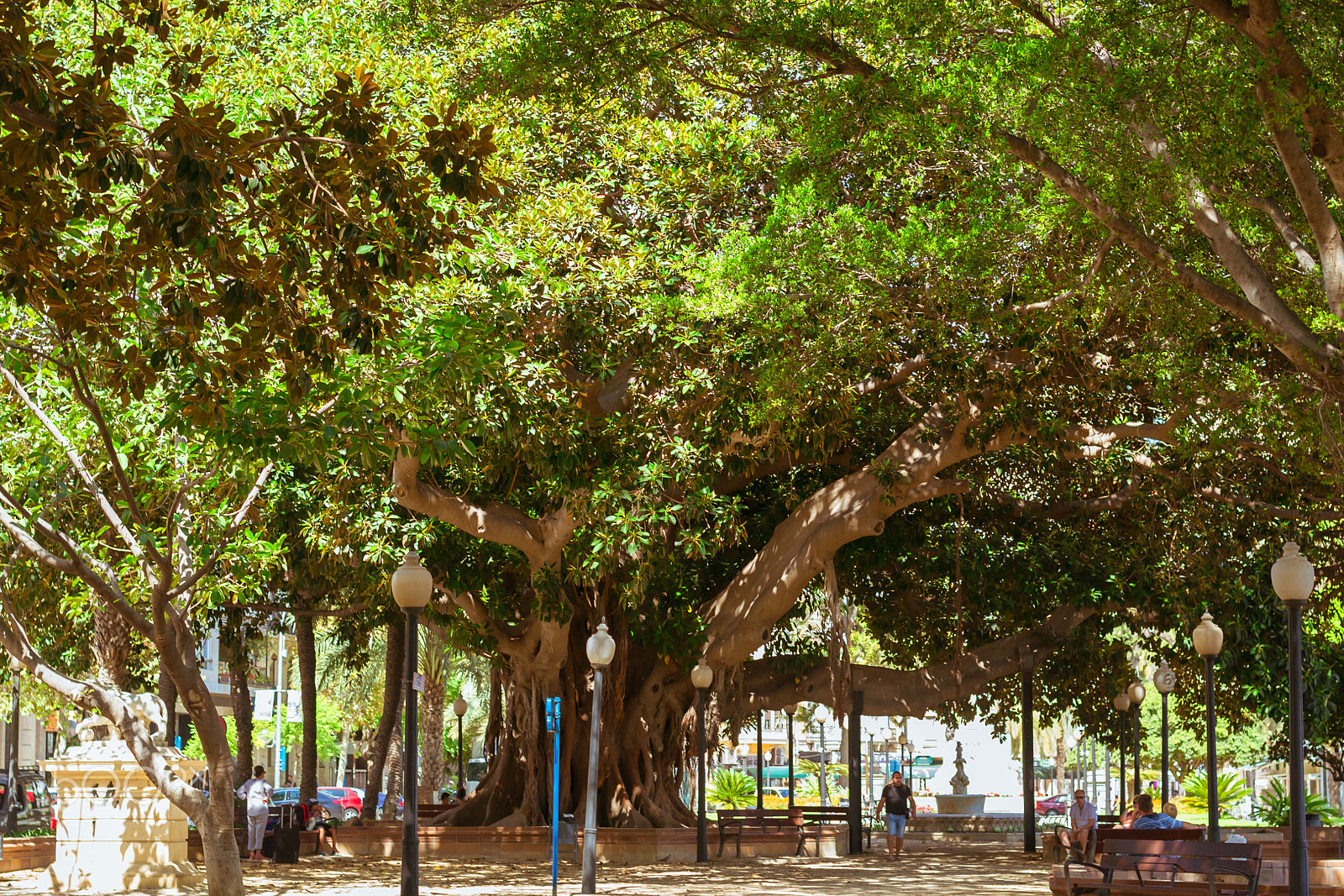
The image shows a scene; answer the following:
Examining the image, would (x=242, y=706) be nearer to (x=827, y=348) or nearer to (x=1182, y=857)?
(x=827, y=348)

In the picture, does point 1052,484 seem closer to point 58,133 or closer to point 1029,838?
point 1029,838

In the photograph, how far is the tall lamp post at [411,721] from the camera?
11.1m

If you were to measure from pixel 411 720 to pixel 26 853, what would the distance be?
8.37 m

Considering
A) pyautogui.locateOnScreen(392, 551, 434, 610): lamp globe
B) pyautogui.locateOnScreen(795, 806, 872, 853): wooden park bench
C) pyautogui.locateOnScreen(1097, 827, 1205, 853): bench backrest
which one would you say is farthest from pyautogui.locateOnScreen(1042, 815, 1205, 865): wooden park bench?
pyautogui.locateOnScreen(795, 806, 872, 853): wooden park bench

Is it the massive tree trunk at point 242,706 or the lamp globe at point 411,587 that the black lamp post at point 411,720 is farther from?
the massive tree trunk at point 242,706

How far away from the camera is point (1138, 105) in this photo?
9.70m

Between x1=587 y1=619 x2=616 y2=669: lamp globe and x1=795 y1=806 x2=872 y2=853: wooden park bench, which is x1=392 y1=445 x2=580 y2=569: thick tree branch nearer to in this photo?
x1=587 y1=619 x2=616 y2=669: lamp globe

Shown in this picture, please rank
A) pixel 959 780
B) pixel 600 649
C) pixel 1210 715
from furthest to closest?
pixel 959 780
pixel 600 649
pixel 1210 715

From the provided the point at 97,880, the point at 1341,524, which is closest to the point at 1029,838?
the point at 1341,524

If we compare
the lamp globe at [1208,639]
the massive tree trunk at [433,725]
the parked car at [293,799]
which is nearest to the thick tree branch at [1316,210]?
the lamp globe at [1208,639]

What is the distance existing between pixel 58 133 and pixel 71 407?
8.76m

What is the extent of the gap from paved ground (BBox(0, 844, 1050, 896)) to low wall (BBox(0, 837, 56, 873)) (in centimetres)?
17

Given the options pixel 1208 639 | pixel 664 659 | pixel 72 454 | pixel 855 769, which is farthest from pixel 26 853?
pixel 1208 639

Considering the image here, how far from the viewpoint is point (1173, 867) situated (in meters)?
10.8
